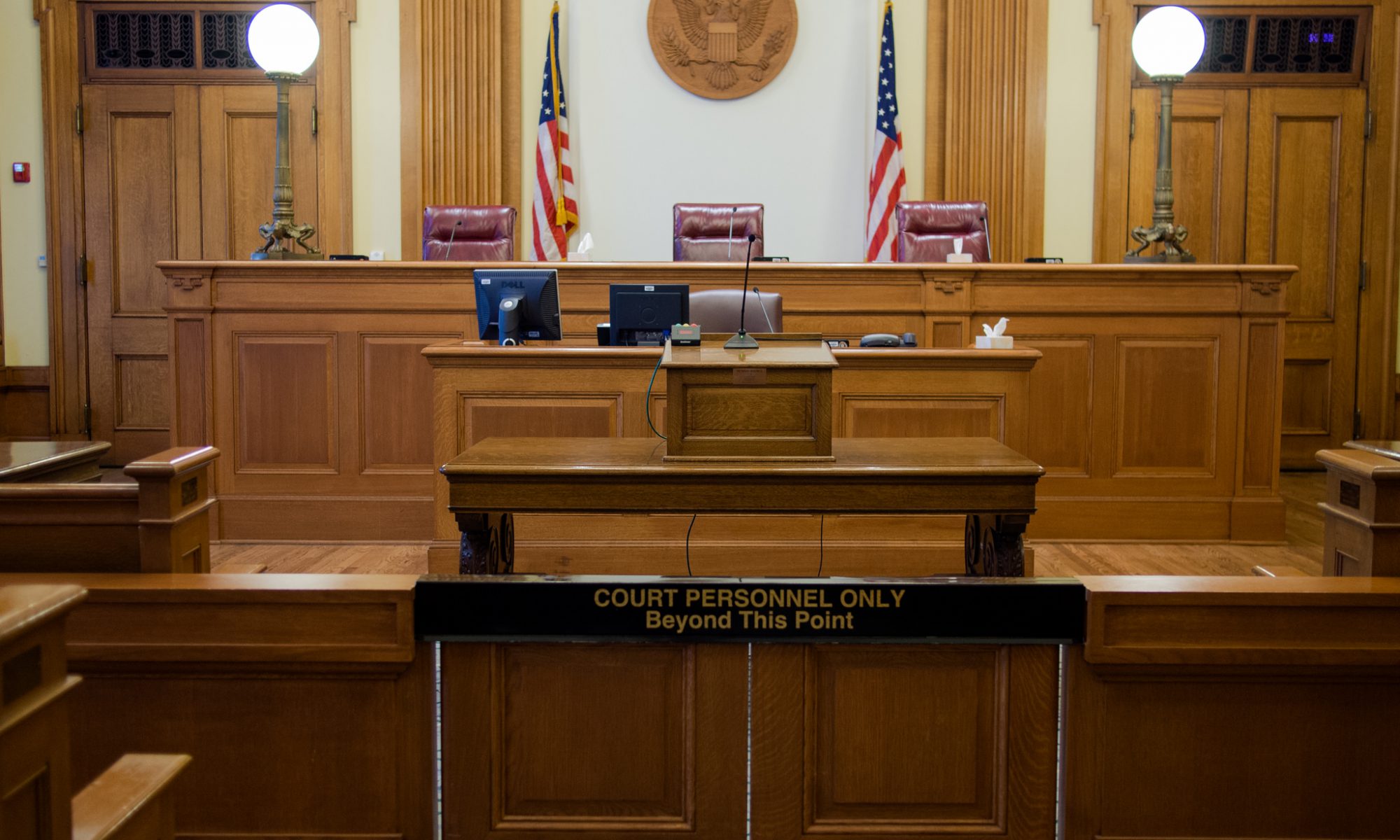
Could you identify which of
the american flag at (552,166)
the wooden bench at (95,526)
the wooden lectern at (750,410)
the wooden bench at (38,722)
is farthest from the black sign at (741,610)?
the american flag at (552,166)

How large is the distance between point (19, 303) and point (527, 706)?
5834mm

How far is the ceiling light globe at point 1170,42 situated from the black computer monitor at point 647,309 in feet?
9.52

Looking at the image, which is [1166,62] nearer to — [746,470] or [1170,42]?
[1170,42]

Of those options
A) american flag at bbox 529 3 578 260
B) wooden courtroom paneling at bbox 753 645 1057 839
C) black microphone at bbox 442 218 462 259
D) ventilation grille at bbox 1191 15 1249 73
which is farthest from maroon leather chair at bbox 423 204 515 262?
ventilation grille at bbox 1191 15 1249 73

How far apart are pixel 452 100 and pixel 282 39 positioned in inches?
50.9

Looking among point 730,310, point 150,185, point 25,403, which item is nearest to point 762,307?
point 730,310

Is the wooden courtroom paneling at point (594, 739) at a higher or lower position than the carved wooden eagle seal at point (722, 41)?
lower

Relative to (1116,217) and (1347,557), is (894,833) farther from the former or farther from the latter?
(1116,217)

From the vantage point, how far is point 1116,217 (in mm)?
6621

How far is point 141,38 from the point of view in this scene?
6539 millimetres

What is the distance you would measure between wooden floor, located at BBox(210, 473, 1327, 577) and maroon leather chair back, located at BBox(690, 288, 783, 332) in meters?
1.33

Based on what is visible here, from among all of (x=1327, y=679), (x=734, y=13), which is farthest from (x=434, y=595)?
(x=734, y=13)

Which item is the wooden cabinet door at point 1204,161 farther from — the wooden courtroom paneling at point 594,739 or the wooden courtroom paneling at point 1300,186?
the wooden courtroom paneling at point 594,739

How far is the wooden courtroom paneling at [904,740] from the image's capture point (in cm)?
212
